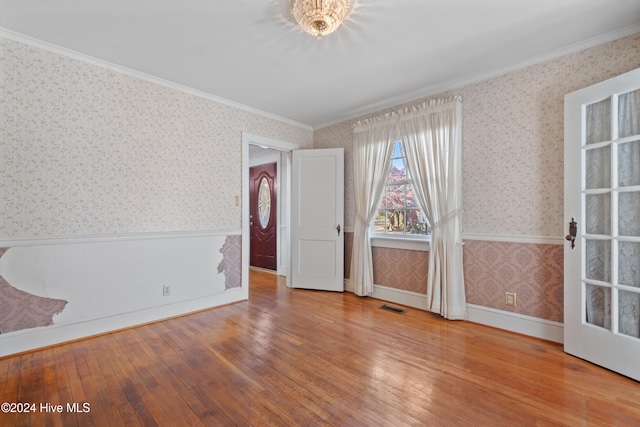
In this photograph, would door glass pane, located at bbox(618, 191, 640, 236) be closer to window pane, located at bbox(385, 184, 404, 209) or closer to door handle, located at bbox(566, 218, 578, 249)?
door handle, located at bbox(566, 218, 578, 249)

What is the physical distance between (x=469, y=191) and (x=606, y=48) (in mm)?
1485

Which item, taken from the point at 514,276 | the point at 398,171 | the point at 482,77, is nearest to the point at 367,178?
the point at 398,171

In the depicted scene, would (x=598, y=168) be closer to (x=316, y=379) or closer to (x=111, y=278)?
(x=316, y=379)

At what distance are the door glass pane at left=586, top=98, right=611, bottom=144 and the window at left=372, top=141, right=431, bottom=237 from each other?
1.61m

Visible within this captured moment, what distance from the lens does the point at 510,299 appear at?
2730 mm

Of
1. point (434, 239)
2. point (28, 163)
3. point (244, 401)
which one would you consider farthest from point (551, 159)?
point (28, 163)

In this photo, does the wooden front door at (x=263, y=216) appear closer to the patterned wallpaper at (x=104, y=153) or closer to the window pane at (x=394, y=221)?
the patterned wallpaper at (x=104, y=153)

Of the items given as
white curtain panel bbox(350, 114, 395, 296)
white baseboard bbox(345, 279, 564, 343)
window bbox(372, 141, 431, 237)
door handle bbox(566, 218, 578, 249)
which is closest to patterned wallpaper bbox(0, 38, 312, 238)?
white curtain panel bbox(350, 114, 395, 296)

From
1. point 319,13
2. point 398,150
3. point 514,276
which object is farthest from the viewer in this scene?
point 398,150

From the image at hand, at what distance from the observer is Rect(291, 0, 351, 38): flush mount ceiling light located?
1.78 meters

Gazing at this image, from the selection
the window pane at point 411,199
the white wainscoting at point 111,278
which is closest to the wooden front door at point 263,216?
the white wainscoting at point 111,278

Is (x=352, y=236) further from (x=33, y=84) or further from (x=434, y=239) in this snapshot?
(x=33, y=84)

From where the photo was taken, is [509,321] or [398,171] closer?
[509,321]

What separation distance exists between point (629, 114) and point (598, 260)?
105 cm
